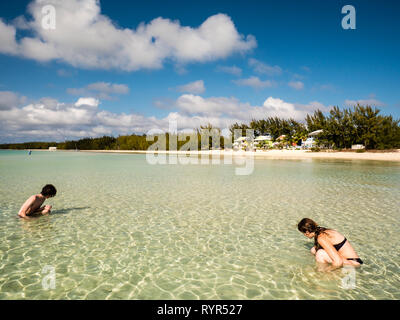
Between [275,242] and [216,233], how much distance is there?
4.89 ft

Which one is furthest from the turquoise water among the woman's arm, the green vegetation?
the green vegetation

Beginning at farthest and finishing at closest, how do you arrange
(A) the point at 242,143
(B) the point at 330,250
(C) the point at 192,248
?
1. (A) the point at 242,143
2. (C) the point at 192,248
3. (B) the point at 330,250

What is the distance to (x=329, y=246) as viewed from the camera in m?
4.51

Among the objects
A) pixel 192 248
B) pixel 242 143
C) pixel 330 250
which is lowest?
pixel 192 248

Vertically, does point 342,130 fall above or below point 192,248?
above

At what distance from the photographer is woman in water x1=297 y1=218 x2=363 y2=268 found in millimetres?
4477

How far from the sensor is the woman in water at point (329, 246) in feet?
14.7

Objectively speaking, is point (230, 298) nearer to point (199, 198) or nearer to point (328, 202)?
point (199, 198)

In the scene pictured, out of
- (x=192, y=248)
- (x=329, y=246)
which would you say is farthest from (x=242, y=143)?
(x=329, y=246)

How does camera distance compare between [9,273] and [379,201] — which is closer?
[9,273]

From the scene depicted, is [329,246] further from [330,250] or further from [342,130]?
[342,130]
